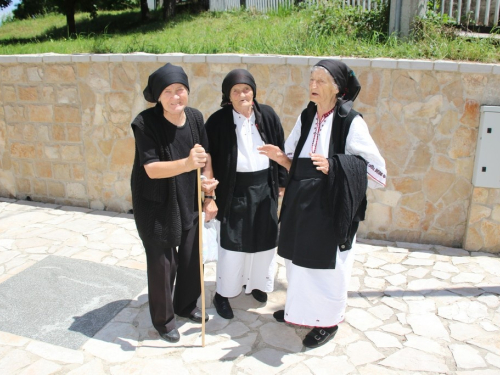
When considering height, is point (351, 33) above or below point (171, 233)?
above

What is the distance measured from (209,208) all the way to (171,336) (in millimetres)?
968

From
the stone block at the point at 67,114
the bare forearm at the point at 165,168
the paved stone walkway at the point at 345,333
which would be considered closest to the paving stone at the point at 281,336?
the paved stone walkway at the point at 345,333

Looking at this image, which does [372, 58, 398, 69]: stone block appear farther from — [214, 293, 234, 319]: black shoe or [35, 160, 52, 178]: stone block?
[35, 160, 52, 178]: stone block

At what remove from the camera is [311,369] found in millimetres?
3311

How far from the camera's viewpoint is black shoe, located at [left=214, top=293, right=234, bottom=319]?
391cm

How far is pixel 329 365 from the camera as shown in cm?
335

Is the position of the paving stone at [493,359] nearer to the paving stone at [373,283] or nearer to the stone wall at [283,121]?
the paving stone at [373,283]

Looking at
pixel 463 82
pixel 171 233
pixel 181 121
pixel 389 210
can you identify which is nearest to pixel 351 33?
pixel 463 82

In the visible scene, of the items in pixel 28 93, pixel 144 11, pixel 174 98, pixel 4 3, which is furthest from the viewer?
pixel 144 11

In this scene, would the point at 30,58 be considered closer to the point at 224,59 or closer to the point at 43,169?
the point at 43,169

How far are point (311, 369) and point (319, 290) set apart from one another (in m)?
0.53

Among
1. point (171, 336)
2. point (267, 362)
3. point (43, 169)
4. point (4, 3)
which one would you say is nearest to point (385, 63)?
point (267, 362)

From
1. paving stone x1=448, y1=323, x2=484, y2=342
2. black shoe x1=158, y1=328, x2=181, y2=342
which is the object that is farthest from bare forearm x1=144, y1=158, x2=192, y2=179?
paving stone x1=448, y1=323, x2=484, y2=342

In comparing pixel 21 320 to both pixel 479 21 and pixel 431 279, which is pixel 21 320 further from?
pixel 479 21
